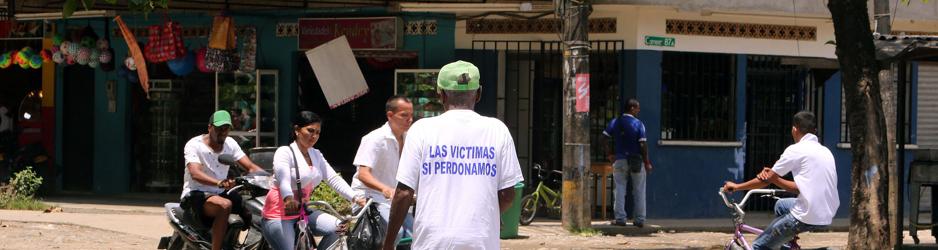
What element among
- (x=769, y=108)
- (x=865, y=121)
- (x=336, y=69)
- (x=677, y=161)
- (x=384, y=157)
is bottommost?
(x=677, y=161)

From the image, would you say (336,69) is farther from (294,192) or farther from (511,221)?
(294,192)

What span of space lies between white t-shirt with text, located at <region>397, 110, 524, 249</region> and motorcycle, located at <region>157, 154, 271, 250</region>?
371cm

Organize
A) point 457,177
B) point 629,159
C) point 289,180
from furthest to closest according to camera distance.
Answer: point 629,159
point 289,180
point 457,177

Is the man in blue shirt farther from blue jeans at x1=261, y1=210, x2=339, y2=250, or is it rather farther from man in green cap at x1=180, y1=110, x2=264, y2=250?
blue jeans at x1=261, y1=210, x2=339, y2=250

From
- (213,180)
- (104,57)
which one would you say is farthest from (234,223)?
(104,57)

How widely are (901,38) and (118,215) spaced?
9529 millimetres

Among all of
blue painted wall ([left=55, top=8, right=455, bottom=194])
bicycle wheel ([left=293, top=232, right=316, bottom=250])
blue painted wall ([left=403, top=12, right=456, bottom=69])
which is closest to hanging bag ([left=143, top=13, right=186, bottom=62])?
blue painted wall ([left=55, top=8, right=455, bottom=194])

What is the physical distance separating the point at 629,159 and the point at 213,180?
23.7 ft

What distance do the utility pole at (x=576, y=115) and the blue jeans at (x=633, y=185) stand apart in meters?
0.84

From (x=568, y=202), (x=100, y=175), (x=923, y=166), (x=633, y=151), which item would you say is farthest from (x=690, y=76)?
(x=100, y=175)

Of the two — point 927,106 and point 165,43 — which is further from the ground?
point 165,43

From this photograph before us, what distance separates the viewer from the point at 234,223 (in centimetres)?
957

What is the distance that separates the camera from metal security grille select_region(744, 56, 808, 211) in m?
17.8

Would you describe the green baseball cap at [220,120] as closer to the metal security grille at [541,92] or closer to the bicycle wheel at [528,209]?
the bicycle wheel at [528,209]
